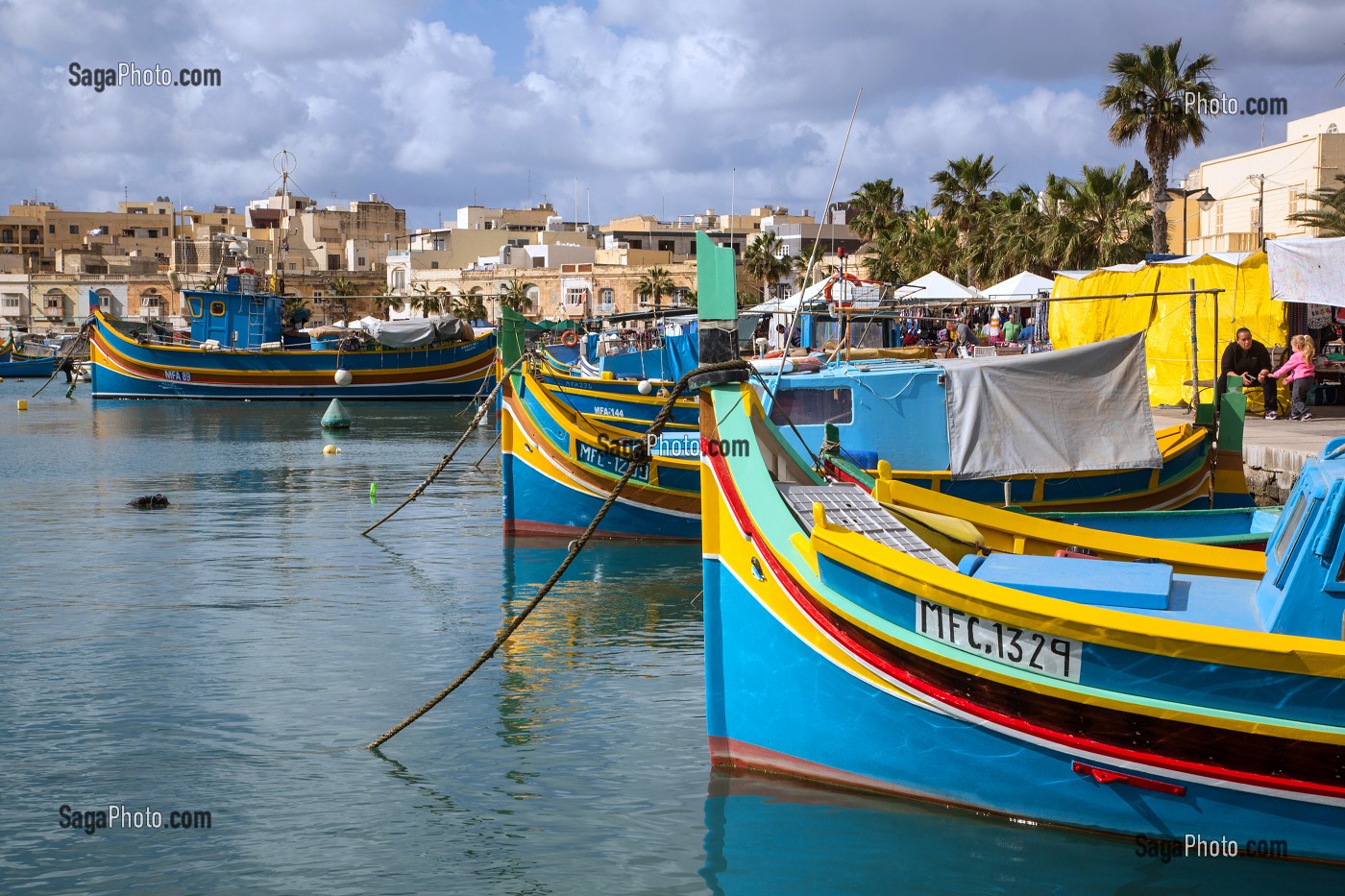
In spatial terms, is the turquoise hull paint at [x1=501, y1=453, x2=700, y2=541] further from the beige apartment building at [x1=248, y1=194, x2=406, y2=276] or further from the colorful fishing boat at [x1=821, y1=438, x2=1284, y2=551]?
the beige apartment building at [x1=248, y1=194, x2=406, y2=276]

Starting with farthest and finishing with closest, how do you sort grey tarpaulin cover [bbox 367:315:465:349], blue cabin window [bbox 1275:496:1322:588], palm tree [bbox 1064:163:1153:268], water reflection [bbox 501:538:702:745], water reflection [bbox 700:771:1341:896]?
grey tarpaulin cover [bbox 367:315:465:349] → palm tree [bbox 1064:163:1153:268] → water reflection [bbox 501:538:702:745] → blue cabin window [bbox 1275:496:1322:588] → water reflection [bbox 700:771:1341:896]

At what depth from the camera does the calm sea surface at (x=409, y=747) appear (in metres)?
7.41

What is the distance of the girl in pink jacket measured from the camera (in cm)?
2017

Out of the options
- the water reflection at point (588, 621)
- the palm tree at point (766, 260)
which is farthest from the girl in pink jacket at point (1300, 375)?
the palm tree at point (766, 260)

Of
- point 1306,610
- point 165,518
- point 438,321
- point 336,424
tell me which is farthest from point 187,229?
point 1306,610

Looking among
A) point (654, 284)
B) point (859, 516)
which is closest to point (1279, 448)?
point (859, 516)

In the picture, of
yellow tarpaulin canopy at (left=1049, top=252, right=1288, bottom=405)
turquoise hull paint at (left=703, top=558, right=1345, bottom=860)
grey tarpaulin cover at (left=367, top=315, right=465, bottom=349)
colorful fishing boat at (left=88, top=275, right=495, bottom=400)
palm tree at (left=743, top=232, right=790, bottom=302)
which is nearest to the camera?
turquoise hull paint at (left=703, top=558, right=1345, bottom=860)

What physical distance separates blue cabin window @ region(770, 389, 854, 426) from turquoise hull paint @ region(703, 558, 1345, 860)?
23.9 ft

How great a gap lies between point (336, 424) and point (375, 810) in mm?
32183

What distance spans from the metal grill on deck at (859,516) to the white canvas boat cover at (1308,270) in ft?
42.7

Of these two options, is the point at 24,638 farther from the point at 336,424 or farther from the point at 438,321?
the point at 438,321

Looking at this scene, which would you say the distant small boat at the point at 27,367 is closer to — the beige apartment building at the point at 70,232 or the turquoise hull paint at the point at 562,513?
the beige apartment building at the point at 70,232

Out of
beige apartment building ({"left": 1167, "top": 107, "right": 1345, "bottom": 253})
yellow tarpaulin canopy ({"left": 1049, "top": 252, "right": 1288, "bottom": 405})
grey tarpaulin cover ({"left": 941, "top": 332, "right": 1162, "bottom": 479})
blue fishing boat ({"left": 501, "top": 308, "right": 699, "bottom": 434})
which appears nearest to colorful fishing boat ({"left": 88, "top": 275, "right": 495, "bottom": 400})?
blue fishing boat ({"left": 501, "top": 308, "right": 699, "bottom": 434})

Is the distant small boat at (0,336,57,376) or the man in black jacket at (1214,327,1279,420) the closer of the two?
the man in black jacket at (1214,327,1279,420)
